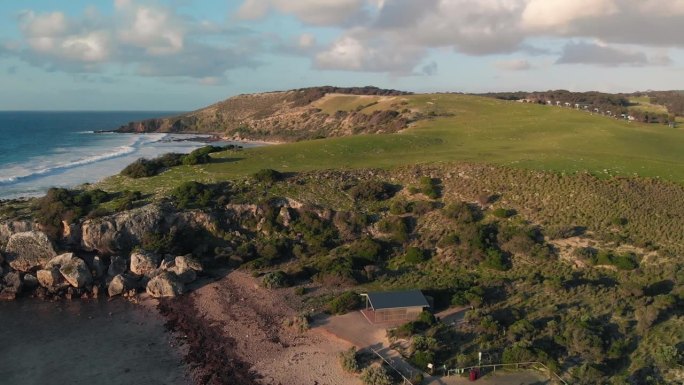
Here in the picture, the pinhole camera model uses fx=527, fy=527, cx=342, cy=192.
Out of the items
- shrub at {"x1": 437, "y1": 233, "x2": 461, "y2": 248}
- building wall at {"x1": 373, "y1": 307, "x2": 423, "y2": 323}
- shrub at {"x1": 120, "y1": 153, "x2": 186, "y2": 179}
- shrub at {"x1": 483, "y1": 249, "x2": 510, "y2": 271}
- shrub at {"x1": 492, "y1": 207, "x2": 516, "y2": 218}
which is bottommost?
building wall at {"x1": 373, "y1": 307, "x2": 423, "y2": 323}

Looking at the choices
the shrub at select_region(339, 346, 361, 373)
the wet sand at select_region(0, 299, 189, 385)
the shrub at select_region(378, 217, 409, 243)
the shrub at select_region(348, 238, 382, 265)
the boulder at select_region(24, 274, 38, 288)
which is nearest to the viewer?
the shrub at select_region(339, 346, 361, 373)

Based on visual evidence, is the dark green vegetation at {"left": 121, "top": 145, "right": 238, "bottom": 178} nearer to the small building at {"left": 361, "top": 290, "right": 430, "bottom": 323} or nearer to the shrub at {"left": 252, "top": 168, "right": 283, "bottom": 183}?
the shrub at {"left": 252, "top": 168, "right": 283, "bottom": 183}

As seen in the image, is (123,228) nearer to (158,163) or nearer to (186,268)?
(186,268)

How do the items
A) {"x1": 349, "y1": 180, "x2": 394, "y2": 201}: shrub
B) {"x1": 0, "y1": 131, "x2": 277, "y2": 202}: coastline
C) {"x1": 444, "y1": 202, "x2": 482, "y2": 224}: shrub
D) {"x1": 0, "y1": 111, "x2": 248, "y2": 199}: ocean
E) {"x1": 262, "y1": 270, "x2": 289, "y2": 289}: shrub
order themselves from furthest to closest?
{"x1": 0, "y1": 111, "x2": 248, "y2": 199}: ocean, {"x1": 0, "y1": 131, "x2": 277, "y2": 202}: coastline, {"x1": 349, "y1": 180, "x2": 394, "y2": 201}: shrub, {"x1": 444, "y1": 202, "x2": 482, "y2": 224}: shrub, {"x1": 262, "y1": 270, "x2": 289, "y2": 289}: shrub

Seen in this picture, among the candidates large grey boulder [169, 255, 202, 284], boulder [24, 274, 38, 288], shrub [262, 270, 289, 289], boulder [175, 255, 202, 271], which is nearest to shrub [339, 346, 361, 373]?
shrub [262, 270, 289, 289]

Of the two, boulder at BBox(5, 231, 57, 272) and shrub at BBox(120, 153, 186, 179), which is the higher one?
shrub at BBox(120, 153, 186, 179)

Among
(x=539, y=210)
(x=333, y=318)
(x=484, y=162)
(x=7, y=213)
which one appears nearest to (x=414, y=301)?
(x=333, y=318)

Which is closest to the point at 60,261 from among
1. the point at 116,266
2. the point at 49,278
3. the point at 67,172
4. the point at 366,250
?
the point at 49,278
